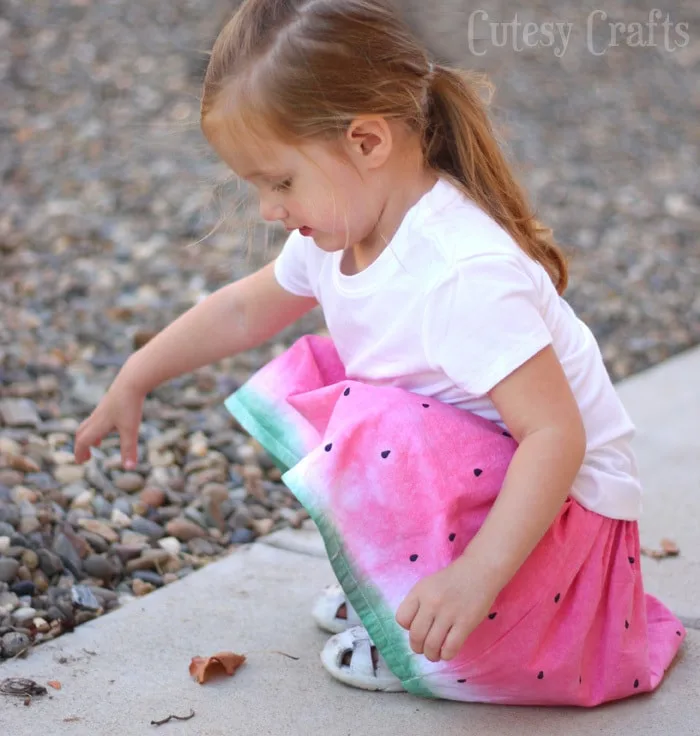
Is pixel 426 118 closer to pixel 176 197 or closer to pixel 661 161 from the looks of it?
pixel 176 197

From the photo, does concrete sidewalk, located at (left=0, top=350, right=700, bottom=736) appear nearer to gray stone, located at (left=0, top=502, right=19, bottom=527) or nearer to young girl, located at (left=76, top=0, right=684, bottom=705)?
young girl, located at (left=76, top=0, right=684, bottom=705)

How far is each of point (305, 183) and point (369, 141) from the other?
124mm

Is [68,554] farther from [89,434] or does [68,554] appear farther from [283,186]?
[283,186]

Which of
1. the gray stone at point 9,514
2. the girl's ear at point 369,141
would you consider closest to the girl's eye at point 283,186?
the girl's ear at point 369,141

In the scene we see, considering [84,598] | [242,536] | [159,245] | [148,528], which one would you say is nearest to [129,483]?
[148,528]

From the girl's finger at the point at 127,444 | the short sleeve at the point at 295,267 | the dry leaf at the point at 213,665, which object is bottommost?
the dry leaf at the point at 213,665

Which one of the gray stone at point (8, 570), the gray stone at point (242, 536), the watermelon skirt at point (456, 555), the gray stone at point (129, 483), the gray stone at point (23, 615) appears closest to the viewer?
Answer: the watermelon skirt at point (456, 555)

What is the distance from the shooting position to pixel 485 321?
161cm

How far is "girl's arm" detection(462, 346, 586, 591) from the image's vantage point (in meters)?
1.57

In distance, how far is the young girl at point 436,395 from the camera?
1.62m

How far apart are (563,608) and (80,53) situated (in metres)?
5.22

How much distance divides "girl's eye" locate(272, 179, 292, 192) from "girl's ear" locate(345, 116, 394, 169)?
0.11 meters

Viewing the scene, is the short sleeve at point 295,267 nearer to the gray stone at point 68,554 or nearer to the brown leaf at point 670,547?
the gray stone at point 68,554

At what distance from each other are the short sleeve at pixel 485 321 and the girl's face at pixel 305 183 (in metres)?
0.21
